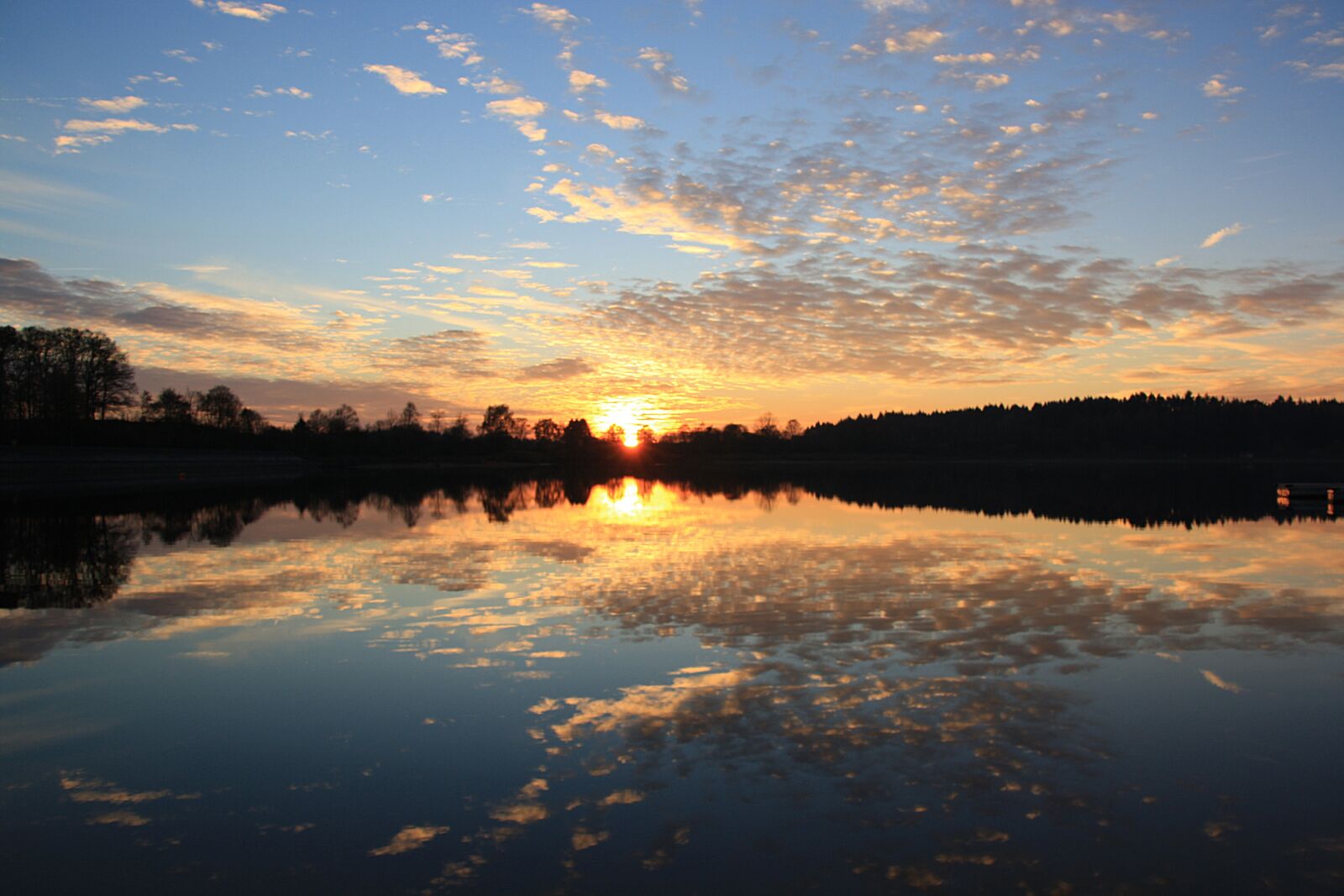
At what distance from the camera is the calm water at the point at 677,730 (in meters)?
4.95

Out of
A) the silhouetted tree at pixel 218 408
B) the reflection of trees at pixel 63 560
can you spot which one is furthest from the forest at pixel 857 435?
the reflection of trees at pixel 63 560

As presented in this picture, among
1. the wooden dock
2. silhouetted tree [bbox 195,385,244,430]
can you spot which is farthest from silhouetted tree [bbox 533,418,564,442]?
the wooden dock

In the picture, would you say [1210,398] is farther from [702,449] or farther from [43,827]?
A: [43,827]

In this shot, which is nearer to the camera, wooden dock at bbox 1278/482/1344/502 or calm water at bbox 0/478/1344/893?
calm water at bbox 0/478/1344/893

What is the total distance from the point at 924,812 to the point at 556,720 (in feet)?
10.9

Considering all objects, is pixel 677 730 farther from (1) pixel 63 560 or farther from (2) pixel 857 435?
(2) pixel 857 435

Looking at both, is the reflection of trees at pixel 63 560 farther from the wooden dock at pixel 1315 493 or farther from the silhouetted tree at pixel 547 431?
the silhouetted tree at pixel 547 431

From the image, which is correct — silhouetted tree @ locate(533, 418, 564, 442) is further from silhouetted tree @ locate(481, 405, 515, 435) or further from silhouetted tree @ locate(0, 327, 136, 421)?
silhouetted tree @ locate(0, 327, 136, 421)

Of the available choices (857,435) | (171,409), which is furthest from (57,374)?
(857,435)

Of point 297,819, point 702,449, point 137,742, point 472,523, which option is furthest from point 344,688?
point 702,449

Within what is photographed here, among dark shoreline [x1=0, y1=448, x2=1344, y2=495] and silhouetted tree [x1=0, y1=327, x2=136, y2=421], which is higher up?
silhouetted tree [x1=0, y1=327, x2=136, y2=421]

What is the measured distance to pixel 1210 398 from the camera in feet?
531

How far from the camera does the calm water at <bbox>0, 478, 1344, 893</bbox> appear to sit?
4953 mm

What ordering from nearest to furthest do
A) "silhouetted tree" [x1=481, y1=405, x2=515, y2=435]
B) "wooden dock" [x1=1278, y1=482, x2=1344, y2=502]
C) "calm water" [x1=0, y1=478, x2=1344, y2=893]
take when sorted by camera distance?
"calm water" [x1=0, y1=478, x2=1344, y2=893] → "wooden dock" [x1=1278, y1=482, x2=1344, y2=502] → "silhouetted tree" [x1=481, y1=405, x2=515, y2=435]
